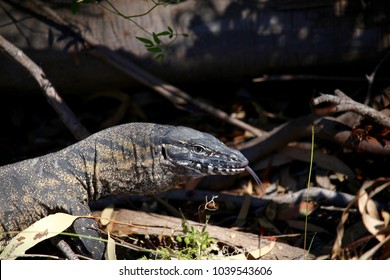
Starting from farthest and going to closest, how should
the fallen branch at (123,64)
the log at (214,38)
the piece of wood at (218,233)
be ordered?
1. the log at (214,38)
2. the fallen branch at (123,64)
3. the piece of wood at (218,233)

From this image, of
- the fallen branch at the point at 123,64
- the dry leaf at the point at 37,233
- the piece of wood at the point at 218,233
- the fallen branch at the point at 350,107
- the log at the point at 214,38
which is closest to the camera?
the dry leaf at the point at 37,233

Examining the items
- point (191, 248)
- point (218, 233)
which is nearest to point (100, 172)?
point (191, 248)

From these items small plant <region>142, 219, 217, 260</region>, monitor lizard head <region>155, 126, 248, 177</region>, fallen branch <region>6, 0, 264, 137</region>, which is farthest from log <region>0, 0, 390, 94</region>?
small plant <region>142, 219, 217, 260</region>

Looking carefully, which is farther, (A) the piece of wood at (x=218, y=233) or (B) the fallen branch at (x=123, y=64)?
(B) the fallen branch at (x=123, y=64)

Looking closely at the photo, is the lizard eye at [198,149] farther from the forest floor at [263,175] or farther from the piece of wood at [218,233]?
the piece of wood at [218,233]

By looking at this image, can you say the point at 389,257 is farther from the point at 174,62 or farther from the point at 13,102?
the point at 13,102

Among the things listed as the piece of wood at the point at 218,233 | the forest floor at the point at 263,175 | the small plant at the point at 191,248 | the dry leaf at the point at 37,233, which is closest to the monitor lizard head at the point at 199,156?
the forest floor at the point at 263,175

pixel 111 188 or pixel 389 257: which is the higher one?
pixel 111 188

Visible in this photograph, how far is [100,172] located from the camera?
4488mm

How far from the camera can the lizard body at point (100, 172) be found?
4.41m

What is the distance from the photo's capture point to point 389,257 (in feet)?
15.4

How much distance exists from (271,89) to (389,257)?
8.25 feet

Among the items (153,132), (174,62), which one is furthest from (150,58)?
(153,132)

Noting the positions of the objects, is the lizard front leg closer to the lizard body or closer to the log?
the lizard body
